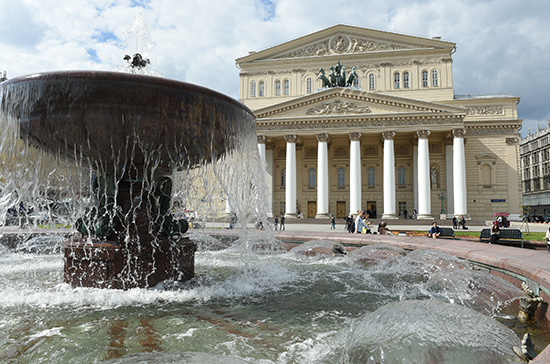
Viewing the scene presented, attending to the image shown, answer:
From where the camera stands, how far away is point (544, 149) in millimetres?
63906

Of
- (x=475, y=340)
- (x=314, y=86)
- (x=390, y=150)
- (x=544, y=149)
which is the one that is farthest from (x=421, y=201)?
(x=544, y=149)

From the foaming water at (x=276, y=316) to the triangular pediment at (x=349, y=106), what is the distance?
29.7 meters

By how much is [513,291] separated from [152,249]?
3.91 m

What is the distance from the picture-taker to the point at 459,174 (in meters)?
32.5

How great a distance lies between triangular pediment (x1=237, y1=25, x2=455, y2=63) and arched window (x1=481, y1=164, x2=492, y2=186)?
1365 centimetres

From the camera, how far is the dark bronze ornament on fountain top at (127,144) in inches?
137

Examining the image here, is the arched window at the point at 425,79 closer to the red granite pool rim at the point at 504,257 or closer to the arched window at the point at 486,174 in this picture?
the arched window at the point at 486,174

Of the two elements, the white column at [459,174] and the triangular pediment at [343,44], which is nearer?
the white column at [459,174]

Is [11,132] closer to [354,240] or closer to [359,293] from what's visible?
[359,293]

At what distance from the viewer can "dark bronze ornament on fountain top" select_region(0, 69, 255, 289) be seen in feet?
11.4

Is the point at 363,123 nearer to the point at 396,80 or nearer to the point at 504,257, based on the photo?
the point at 396,80

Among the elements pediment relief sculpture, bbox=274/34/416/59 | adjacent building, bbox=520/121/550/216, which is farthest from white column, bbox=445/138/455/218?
adjacent building, bbox=520/121/550/216

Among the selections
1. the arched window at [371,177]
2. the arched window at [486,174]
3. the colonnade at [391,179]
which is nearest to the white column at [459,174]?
the colonnade at [391,179]

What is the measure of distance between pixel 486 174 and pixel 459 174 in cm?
674
